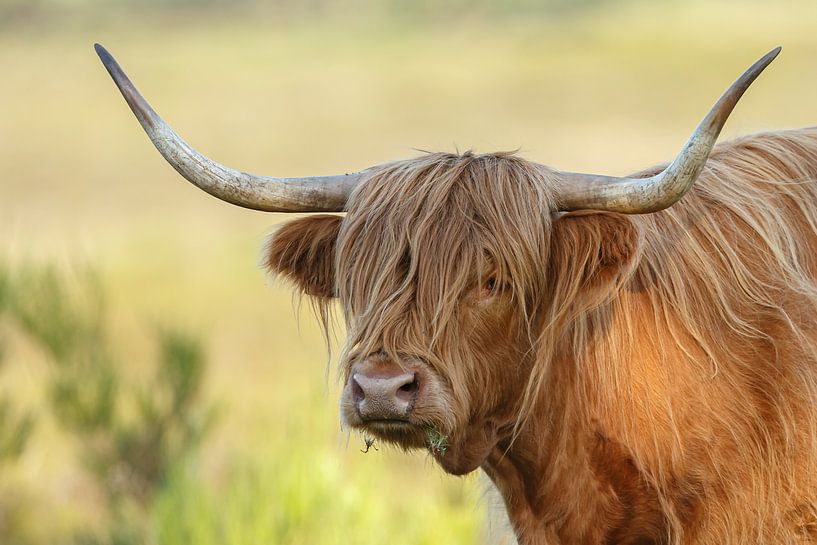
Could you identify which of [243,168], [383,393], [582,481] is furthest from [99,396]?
[243,168]

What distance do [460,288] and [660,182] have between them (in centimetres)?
62

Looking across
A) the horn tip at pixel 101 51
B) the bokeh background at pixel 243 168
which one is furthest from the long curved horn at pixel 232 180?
the bokeh background at pixel 243 168

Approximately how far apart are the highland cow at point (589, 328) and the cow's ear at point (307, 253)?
0.08 m

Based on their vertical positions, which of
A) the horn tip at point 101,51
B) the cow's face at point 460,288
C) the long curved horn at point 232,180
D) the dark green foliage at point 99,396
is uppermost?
the horn tip at point 101,51

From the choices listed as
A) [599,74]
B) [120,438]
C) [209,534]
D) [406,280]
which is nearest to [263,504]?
[209,534]

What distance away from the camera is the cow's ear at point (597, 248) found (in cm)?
327

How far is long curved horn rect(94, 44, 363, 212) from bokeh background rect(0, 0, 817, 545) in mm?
350

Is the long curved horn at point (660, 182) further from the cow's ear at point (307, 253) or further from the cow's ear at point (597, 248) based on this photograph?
the cow's ear at point (307, 253)

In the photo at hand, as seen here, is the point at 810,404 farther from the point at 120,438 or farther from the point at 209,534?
the point at 120,438

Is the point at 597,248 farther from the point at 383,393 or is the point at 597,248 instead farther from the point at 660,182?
the point at 383,393

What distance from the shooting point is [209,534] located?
549 centimetres

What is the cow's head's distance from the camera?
3180mm

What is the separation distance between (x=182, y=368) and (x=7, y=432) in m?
1.17

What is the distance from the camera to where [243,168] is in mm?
29594
